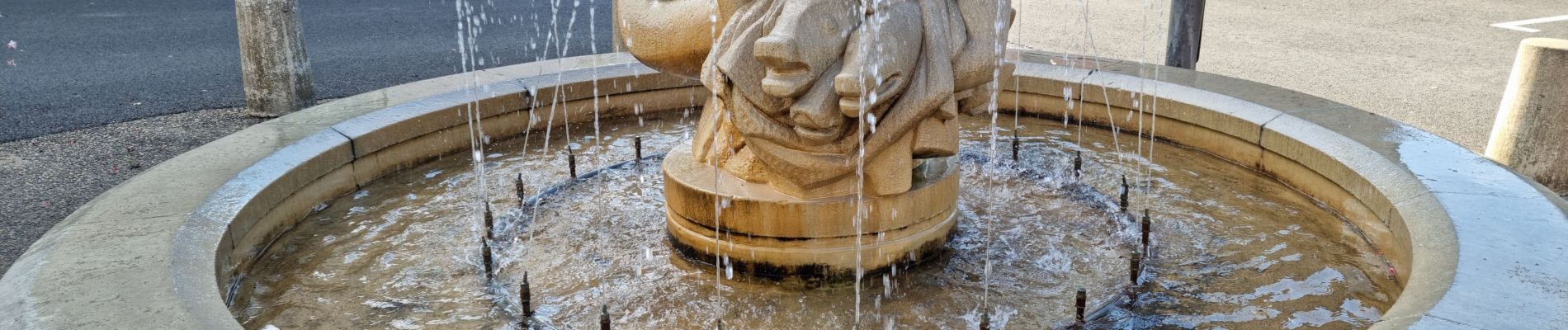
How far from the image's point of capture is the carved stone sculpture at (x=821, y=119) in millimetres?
3859

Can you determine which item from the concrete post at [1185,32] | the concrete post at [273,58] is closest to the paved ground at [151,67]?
the concrete post at [273,58]

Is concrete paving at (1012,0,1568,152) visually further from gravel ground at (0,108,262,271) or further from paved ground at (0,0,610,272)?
gravel ground at (0,108,262,271)

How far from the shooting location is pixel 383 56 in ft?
32.1

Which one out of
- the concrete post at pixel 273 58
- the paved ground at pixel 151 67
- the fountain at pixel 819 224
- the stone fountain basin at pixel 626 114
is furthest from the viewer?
the concrete post at pixel 273 58

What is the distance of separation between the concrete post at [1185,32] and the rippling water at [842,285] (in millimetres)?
1984

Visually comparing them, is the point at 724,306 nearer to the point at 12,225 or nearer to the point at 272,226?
the point at 272,226

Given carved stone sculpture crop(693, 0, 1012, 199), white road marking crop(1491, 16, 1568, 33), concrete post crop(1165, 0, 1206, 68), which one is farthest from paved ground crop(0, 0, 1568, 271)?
carved stone sculpture crop(693, 0, 1012, 199)

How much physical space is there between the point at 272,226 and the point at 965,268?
2778 mm

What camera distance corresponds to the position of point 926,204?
4453mm

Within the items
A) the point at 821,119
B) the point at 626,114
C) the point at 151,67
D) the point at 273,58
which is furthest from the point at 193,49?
the point at 821,119

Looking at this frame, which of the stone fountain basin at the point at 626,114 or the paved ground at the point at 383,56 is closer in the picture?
the stone fountain basin at the point at 626,114

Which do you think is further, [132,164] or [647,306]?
[132,164]

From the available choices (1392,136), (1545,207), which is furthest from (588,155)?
(1545,207)

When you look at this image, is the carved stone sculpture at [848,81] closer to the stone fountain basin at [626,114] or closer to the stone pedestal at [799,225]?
the stone pedestal at [799,225]
